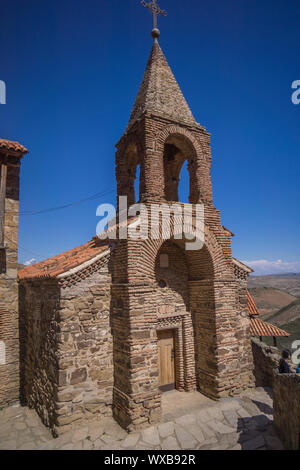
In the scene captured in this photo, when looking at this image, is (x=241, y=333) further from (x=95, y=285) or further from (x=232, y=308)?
(x=95, y=285)

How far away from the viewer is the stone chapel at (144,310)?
6.52 meters

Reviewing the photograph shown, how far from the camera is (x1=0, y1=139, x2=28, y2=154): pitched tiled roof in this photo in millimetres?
9113

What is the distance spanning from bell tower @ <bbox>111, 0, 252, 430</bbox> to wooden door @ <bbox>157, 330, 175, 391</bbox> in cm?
4

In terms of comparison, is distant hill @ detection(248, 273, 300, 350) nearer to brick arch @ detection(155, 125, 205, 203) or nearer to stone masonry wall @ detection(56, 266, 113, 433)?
brick arch @ detection(155, 125, 205, 203)

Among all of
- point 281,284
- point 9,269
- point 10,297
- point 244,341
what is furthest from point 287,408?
point 281,284

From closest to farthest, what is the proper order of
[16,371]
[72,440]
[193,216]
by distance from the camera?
[72,440] → [193,216] → [16,371]

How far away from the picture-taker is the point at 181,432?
6230 mm

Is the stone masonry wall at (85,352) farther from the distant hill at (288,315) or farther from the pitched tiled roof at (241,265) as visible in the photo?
the distant hill at (288,315)

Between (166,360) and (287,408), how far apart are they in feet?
12.5

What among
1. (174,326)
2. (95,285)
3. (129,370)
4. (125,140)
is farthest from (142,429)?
(125,140)

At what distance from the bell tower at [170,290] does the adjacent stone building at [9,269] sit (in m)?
4.05

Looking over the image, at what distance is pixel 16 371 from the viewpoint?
30.0ft

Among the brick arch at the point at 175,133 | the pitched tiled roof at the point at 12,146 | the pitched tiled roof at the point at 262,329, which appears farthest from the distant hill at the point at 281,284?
the pitched tiled roof at the point at 12,146

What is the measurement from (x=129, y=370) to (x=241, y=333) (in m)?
4.02
